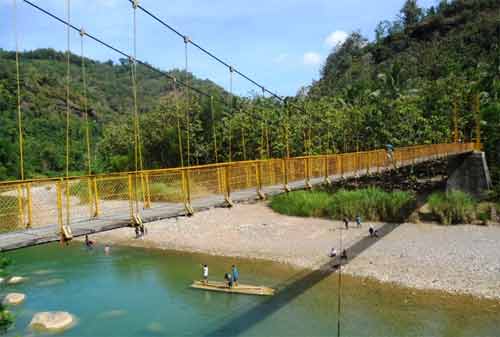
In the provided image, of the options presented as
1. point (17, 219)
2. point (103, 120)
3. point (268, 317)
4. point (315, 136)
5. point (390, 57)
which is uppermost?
point (390, 57)

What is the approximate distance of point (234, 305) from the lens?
13070 mm

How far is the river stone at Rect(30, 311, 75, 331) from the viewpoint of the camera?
12.2 m

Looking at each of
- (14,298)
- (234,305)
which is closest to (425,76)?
(234,305)

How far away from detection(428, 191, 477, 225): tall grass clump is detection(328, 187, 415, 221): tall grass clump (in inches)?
44.9

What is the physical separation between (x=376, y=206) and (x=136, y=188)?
15.9 metres

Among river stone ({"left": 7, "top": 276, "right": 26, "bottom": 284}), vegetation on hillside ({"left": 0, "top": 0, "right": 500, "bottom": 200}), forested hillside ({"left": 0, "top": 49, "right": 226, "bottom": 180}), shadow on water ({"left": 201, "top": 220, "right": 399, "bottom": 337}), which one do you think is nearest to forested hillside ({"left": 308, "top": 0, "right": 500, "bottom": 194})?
vegetation on hillside ({"left": 0, "top": 0, "right": 500, "bottom": 200})

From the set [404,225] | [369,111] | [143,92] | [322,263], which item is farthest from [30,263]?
[143,92]

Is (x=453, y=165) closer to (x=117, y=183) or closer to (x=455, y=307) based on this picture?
(x=455, y=307)

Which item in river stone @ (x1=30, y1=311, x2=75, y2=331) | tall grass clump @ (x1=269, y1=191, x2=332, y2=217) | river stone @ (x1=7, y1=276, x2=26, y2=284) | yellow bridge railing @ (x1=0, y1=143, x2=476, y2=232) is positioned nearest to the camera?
yellow bridge railing @ (x1=0, y1=143, x2=476, y2=232)

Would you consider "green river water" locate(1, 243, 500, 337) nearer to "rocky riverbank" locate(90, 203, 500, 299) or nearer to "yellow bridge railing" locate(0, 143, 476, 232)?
"rocky riverbank" locate(90, 203, 500, 299)

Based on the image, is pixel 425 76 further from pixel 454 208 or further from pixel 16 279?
pixel 16 279

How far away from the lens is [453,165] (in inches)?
822

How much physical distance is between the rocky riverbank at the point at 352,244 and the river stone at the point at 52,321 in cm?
697

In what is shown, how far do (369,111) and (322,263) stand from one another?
12.0 meters
